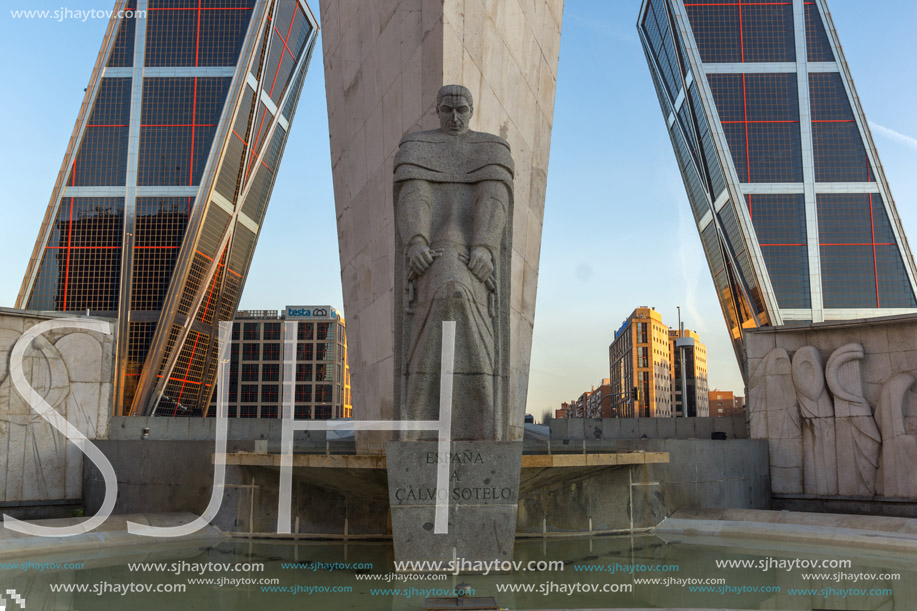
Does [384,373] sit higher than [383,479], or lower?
A: higher

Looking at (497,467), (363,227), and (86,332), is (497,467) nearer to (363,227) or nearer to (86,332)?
(363,227)

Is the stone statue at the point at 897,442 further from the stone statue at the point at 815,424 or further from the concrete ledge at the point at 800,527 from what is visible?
the concrete ledge at the point at 800,527

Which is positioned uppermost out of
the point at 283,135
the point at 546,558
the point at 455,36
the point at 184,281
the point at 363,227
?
the point at 283,135

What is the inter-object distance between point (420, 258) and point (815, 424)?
7756 mm

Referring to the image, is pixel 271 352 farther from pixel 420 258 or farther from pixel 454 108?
pixel 420 258

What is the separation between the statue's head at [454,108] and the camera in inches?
273

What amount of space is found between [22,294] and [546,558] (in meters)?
47.0

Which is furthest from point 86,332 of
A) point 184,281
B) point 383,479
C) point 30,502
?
point 184,281

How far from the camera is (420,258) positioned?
6531 millimetres

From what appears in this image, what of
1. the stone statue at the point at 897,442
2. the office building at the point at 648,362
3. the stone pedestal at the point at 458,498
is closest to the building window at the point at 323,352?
the office building at the point at 648,362

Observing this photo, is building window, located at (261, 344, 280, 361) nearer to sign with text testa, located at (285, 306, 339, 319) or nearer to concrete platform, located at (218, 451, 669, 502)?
sign with text testa, located at (285, 306, 339, 319)

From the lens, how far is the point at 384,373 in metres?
10.8

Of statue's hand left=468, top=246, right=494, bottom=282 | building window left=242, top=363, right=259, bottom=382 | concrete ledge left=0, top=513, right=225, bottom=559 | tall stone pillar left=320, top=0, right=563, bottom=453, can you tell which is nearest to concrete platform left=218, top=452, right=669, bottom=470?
concrete ledge left=0, top=513, right=225, bottom=559

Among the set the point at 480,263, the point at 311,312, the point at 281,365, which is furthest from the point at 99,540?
the point at 311,312
